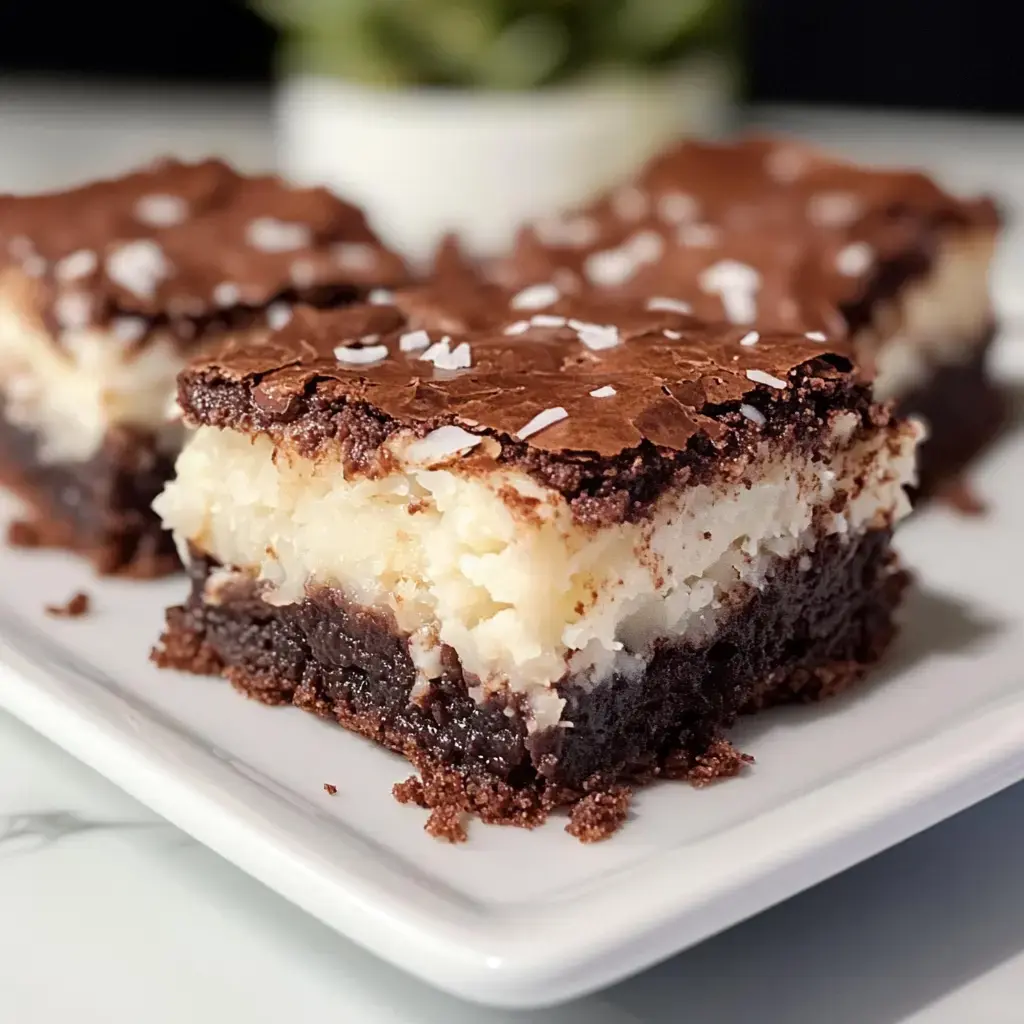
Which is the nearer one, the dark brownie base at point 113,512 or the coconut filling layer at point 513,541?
the coconut filling layer at point 513,541

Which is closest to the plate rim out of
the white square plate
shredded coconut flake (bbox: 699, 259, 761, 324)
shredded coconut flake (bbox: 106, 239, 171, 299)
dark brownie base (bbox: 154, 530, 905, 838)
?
the white square plate

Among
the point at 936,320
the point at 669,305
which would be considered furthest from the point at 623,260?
the point at 936,320

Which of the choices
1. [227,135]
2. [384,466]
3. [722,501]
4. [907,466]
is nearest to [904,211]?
[907,466]

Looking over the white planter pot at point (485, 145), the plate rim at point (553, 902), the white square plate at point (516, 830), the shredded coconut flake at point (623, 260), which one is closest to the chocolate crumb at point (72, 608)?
the white square plate at point (516, 830)

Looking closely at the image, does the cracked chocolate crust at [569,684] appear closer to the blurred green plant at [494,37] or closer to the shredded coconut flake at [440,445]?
the shredded coconut flake at [440,445]

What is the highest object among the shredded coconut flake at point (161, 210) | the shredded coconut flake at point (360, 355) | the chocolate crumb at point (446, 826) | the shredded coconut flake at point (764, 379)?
the shredded coconut flake at point (764, 379)

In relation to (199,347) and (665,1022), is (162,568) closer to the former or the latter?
(199,347)

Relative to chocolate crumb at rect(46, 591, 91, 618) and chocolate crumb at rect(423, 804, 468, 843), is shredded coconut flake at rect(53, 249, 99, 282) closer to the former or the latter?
chocolate crumb at rect(46, 591, 91, 618)
